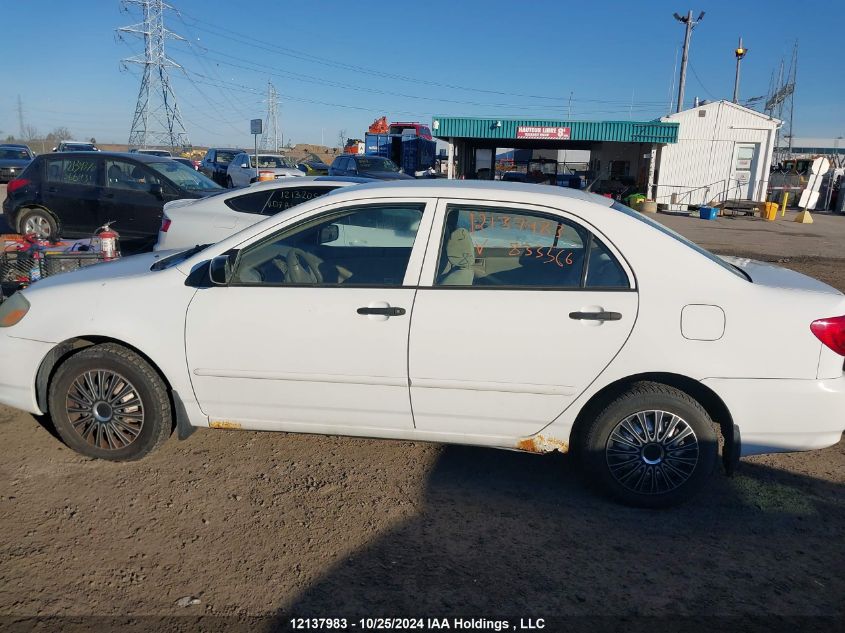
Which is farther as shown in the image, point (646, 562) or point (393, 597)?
point (646, 562)

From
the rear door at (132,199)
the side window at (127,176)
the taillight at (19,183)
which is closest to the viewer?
the rear door at (132,199)

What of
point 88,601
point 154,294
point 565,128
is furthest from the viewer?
point 565,128

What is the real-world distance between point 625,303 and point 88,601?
2.82 meters

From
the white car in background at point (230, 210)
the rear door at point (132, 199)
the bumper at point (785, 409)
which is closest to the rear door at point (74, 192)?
the rear door at point (132, 199)

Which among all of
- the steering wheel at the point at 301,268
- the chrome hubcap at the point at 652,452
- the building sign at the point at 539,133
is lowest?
the chrome hubcap at the point at 652,452

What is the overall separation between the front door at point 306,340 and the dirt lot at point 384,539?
18.3 inches

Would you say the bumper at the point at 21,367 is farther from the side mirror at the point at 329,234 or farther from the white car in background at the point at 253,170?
the white car in background at the point at 253,170

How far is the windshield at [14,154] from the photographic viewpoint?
2548cm

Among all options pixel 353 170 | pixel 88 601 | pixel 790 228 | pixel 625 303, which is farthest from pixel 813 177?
pixel 88 601

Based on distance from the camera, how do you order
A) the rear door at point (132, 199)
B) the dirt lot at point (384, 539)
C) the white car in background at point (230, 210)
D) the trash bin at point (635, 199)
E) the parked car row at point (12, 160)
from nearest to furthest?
the dirt lot at point (384, 539) < the white car in background at point (230, 210) < the rear door at point (132, 199) < the parked car row at point (12, 160) < the trash bin at point (635, 199)

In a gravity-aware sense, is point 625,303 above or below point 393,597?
above

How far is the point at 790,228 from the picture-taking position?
21.8m

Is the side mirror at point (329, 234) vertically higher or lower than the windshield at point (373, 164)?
lower

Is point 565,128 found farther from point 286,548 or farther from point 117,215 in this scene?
point 286,548
